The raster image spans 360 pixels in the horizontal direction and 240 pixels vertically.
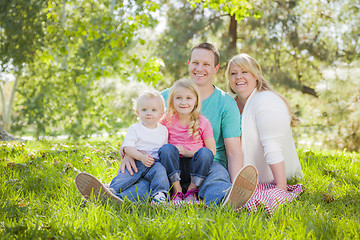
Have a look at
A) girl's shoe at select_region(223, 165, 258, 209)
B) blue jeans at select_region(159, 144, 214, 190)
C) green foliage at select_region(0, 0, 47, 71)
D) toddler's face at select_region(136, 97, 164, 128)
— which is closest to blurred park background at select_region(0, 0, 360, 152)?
green foliage at select_region(0, 0, 47, 71)

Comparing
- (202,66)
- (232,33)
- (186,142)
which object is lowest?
(186,142)

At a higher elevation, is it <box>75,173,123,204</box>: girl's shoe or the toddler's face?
the toddler's face

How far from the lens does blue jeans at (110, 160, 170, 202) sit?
8.22 ft

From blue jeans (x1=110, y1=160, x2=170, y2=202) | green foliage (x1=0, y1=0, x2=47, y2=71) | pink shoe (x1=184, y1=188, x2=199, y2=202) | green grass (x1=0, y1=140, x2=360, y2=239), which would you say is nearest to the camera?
green grass (x1=0, y1=140, x2=360, y2=239)

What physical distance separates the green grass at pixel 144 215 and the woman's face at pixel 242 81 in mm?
1049

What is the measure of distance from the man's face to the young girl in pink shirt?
335 millimetres

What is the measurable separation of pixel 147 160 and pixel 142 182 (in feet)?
0.60

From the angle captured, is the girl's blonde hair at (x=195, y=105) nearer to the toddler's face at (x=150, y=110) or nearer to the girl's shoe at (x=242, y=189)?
the toddler's face at (x=150, y=110)

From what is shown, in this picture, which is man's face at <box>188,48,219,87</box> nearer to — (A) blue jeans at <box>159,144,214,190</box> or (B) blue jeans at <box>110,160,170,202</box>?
(A) blue jeans at <box>159,144,214,190</box>

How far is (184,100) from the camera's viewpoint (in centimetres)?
287

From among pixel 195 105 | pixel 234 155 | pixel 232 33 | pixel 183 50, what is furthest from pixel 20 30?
pixel 234 155

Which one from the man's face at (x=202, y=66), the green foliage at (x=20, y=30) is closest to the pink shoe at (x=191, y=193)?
the man's face at (x=202, y=66)

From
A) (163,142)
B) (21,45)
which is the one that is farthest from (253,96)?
(21,45)

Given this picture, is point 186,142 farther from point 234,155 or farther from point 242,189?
point 242,189
